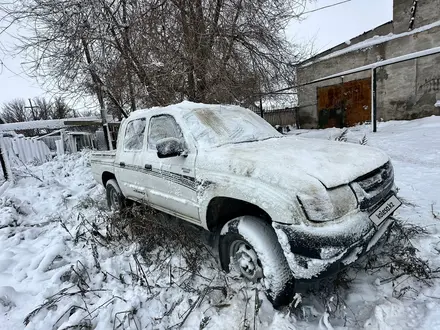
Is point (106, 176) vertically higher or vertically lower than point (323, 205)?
lower

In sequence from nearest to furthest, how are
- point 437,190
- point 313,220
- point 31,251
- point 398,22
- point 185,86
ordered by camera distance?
1. point 313,220
2. point 31,251
3. point 437,190
4. point 185,86
5. point 398,22

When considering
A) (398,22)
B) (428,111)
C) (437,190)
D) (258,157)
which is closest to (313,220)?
(258,157)

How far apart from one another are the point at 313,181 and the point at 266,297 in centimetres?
108

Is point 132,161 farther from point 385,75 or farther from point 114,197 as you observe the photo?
point 385,75

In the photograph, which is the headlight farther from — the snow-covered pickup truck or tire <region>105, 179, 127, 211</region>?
tire <region>105, 179, 127, 211</region>

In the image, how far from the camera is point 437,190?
3922mm

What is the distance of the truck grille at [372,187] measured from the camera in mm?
2004

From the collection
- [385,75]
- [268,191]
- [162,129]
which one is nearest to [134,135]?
[162,129]

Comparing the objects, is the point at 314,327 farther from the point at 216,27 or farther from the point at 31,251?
the point at 216,27

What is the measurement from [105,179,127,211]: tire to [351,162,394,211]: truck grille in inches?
137

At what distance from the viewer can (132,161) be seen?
12.4ft

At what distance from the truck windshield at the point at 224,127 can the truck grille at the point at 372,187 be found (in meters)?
1.28

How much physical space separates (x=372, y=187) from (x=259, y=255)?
1058 millimetres

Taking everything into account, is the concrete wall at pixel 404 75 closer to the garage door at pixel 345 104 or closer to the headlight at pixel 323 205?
the garage door at pixel 345 104
